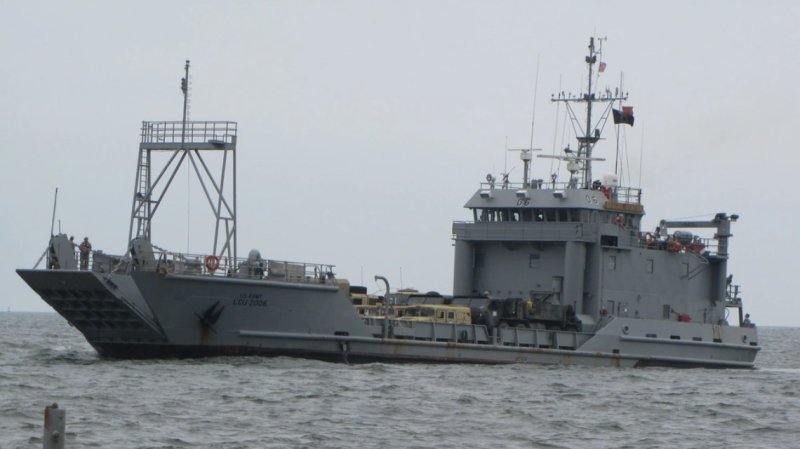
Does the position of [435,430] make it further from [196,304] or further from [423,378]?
[196,304]

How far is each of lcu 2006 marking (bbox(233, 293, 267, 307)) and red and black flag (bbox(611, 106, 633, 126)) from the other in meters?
14.2

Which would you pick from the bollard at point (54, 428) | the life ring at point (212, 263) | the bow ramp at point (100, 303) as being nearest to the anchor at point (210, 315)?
the life ring at point (212, 263)

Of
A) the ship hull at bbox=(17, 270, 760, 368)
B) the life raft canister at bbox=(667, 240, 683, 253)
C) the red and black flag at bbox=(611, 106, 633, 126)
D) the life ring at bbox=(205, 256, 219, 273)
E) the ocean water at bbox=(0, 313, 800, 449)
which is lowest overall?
the ocean water at bbox=(0, 313, 800, 449)

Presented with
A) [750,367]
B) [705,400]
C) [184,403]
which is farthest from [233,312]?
[750,367]

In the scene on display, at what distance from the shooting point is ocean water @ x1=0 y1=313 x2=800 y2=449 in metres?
23.6

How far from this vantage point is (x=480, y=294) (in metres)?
42.7

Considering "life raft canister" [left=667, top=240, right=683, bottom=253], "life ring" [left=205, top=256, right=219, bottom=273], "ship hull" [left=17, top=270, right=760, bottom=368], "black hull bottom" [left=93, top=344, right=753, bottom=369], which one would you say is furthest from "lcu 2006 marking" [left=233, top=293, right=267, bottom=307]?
"life raft canister" [left=667, top=240, right=683, bottom=253]

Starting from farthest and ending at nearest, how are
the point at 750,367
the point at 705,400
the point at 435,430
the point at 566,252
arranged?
the point at 750,367 → the point at 566,252 → the point at 705,400 → the point at 435,430

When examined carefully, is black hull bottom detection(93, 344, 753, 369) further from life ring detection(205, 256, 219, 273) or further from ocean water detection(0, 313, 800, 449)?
life ring detection(205, 256, 219, 273)

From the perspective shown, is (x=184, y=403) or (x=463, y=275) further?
(x=463, y=275)

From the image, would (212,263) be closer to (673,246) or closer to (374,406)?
(374,406)

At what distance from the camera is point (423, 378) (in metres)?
33.5

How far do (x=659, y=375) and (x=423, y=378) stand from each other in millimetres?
8289

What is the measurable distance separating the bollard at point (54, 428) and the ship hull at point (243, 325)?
1778 cm
